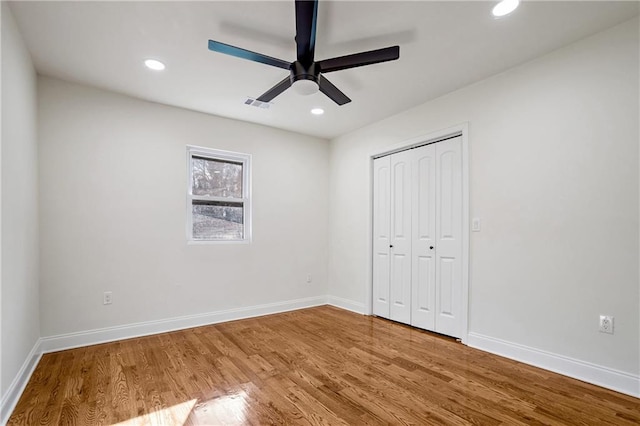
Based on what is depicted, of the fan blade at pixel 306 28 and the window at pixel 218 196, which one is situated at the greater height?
the fan blade at pixel 306 28

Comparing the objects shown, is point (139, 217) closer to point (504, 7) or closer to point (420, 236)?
point (420, 236)

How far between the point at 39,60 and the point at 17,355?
2.37m

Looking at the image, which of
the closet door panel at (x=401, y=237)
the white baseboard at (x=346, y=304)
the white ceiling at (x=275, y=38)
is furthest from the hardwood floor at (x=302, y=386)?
the white ceiling at (x=275, y=38)

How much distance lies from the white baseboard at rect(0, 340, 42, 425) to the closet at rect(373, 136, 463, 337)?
3.49 m

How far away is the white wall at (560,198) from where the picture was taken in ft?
7.54

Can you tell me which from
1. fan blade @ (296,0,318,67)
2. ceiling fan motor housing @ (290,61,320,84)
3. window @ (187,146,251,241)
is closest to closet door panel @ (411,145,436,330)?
ceiling fan motor housing @ (290,61,320,84)

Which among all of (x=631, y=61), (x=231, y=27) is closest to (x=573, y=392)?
(x=631, y=61)

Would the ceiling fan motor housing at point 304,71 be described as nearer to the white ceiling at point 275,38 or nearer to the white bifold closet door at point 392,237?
the white ceiling at point 275,38

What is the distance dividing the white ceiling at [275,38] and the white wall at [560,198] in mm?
228

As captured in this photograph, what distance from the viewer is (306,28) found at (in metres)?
1.97

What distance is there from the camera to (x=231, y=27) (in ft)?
7.70

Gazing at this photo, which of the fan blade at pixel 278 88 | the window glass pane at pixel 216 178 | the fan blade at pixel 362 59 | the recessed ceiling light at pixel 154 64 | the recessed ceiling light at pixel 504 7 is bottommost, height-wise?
the window glass pane at pixel 216 178

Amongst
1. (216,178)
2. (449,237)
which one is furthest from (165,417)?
(449,237)

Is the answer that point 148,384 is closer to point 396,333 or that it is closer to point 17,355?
point 17,355
